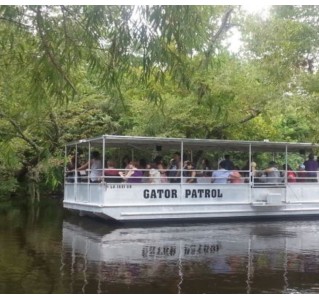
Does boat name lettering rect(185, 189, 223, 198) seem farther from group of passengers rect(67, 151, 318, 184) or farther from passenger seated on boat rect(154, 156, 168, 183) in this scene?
passenger seated on boat rect(154, 156, 168, 183)

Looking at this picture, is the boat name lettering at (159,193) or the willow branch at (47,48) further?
the boat name lettering at (159,193)

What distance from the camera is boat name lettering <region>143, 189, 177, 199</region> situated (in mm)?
16281

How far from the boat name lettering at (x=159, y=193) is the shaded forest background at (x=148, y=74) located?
2571mm

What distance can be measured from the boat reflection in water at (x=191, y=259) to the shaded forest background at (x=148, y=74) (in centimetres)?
186

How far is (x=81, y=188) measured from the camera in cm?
1755

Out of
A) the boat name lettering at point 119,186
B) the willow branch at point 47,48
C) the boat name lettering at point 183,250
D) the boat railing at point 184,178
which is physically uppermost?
the willow branch at point 47,48

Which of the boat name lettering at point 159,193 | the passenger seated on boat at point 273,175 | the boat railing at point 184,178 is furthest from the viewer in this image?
the passenger seated on boat at point 273,175

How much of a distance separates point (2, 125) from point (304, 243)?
9.67 metres

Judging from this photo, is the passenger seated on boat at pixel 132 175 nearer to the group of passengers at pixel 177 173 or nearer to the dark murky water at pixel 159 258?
the group of passengers at pixel 177 173

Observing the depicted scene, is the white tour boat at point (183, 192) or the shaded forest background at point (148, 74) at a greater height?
the shaded forest background at point (148, 74)

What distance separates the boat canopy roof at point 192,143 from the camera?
1629cm

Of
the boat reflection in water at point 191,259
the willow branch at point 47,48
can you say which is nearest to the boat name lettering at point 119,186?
the boat reflection in water at point 191,259

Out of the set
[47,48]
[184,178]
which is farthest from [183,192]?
[47,48]

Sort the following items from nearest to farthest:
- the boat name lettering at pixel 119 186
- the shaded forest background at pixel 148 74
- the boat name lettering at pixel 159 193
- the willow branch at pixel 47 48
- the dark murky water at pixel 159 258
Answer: the willow branch at pixel 47 48
the shaded forest background at pixel 148 74
the dark murky water at pixel 159 258
the boat name lettering at pixel 119 186
the boat name lettering at pixel 159 193
